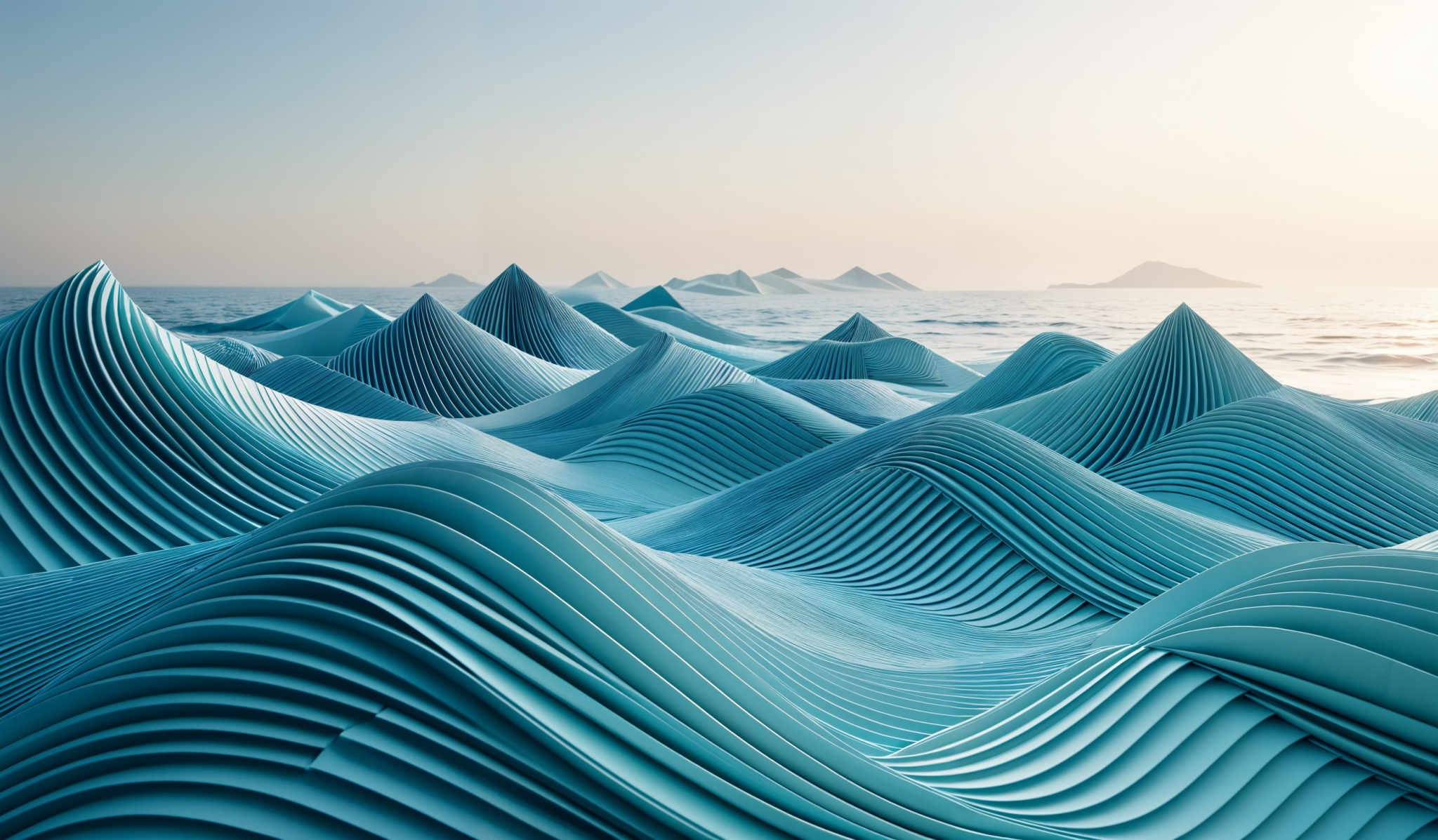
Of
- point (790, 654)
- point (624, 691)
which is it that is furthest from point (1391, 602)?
point (624, 691)

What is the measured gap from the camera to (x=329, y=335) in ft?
118

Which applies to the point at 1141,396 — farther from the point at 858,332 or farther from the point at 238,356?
the point at 238,356

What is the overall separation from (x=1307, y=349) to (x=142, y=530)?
40.1m

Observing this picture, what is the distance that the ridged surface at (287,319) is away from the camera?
46.6m

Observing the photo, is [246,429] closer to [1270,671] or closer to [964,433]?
[964,433]

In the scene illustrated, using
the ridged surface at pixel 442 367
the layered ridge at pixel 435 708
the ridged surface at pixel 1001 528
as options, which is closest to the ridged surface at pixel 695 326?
the ridged surface at pixel 442 367

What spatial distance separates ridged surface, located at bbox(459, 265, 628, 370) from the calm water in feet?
50.3

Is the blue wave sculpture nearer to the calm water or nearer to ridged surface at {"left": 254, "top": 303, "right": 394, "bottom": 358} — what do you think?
the calm water

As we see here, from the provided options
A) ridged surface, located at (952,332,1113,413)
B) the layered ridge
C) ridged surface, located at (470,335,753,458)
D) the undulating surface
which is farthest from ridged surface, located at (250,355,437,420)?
the layered ridge

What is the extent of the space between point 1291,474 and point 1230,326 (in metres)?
45.0

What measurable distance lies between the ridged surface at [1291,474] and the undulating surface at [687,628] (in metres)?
0.05

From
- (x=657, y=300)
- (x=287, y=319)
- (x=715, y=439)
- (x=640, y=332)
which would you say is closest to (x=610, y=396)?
(x=715, y=439)

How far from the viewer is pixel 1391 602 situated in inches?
156

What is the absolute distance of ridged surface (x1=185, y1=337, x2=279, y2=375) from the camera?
77.2 feet
